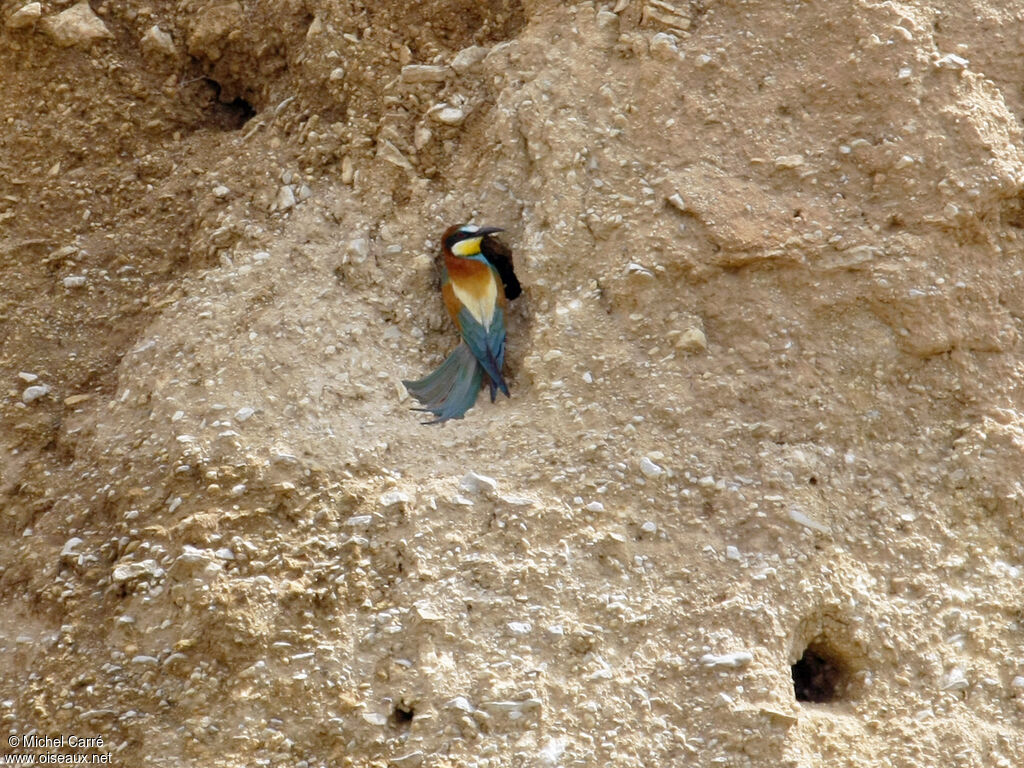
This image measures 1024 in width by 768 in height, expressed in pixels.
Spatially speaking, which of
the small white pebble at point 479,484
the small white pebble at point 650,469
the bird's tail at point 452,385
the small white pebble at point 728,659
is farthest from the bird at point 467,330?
the small white pebble at point 728,659

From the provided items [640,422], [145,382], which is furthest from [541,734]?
[145,382]

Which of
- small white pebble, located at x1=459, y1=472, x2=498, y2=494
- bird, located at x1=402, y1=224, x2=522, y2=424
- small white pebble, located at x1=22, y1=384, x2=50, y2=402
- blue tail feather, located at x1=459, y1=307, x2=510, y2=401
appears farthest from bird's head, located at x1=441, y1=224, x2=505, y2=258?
small white pebble, located at x1=22, y1=384, x2=50, y2=402

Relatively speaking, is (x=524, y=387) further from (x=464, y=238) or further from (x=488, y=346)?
(x=464, y=238)

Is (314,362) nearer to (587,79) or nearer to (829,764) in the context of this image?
(587,79)

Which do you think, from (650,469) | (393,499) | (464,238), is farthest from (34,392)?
(650,469)

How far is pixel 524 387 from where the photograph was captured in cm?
343

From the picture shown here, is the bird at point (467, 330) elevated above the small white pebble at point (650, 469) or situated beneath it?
elevated above

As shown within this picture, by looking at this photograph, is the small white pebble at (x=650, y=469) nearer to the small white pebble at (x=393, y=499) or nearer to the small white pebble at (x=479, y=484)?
the small white pebble at (x=479, y=484)

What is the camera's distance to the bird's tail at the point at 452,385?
3.45 m

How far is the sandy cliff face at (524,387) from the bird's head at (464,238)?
2.5 inches

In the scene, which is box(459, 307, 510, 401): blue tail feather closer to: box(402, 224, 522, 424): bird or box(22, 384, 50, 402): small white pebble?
box(402, 224, 522, 424): bird

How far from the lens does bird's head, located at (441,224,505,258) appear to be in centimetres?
354

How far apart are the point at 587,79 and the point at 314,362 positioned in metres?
1.09

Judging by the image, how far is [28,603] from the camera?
10.5 ft
